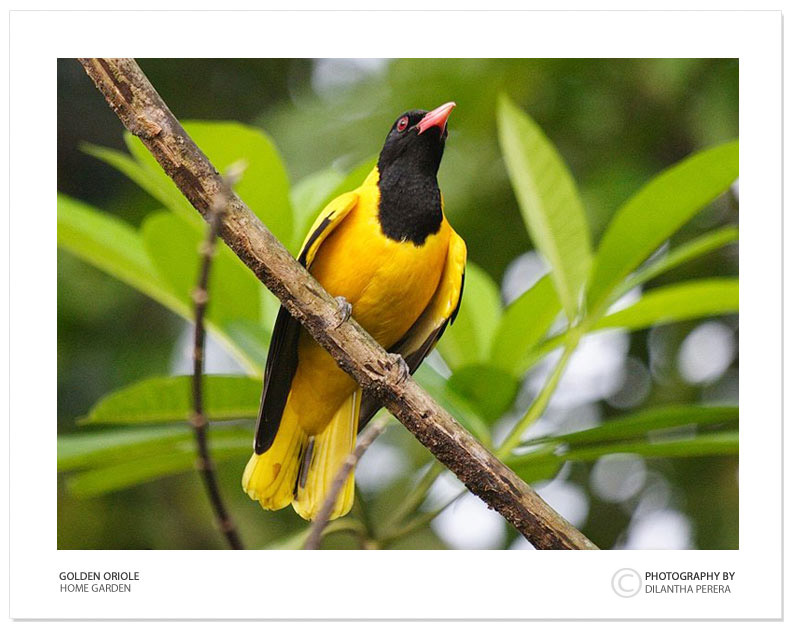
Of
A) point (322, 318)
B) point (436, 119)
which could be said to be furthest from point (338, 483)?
point (436, 119)

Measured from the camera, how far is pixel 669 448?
2.70 meters

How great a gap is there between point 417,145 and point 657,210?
2.63 ft

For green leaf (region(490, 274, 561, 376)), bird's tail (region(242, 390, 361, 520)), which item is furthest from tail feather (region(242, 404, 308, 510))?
green leaf (region(490, 274, 561, 376))

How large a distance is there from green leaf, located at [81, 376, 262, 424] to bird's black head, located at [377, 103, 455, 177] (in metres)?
0.83

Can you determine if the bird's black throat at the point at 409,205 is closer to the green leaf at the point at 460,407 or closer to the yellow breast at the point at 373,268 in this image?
the yellow breast at the point at 373,268

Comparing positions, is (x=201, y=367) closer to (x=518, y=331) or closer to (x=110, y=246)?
(x=518, y=331)

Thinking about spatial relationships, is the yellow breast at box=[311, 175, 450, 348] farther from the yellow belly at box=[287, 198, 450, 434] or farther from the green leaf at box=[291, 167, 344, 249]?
the green leaf at box=[291, 167, 344, 249]

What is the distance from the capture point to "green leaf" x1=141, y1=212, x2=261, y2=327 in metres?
2.70

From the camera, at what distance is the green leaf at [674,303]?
2771mm

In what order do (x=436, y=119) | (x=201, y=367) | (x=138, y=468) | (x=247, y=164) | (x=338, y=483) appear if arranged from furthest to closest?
(x=436, y=119) → (x=138, y=468) → (x=247, y=164) → (x=201, y=367) → (x=338, y=483)

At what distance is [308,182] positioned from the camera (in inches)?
125

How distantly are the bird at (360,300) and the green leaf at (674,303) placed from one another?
0.49 meters
